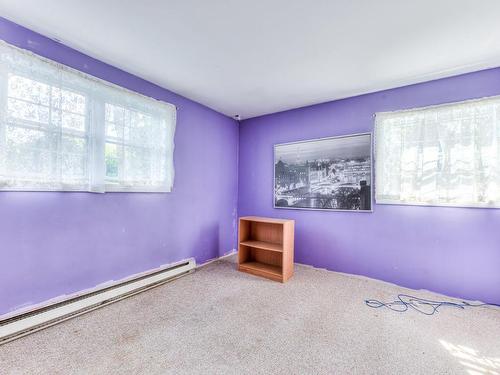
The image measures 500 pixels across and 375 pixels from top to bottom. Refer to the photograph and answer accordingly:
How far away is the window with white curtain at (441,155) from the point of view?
2.24 metres

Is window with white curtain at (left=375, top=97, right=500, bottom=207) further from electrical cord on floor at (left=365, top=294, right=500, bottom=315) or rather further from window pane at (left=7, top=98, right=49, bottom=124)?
window pane at (left=7, top=98, right=49, bottom=124)

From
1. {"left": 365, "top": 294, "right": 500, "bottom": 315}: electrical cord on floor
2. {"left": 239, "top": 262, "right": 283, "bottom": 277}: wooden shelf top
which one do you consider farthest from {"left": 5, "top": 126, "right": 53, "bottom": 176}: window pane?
{"left": 365, "top": 294, "right": 500, "bottom": 315}: electrical cord on floor

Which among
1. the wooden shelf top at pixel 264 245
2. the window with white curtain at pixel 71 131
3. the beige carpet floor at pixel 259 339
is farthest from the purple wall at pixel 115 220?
the wooden shelf top at pixel 264 245

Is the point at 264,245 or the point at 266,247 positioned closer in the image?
the point at 266,247

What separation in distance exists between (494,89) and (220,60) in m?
2.81

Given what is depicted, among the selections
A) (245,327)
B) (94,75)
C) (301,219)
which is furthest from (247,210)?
(94,75)

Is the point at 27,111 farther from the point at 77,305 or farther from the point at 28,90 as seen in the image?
the point at 77,305

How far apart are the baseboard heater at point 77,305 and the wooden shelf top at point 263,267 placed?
37.7 inches

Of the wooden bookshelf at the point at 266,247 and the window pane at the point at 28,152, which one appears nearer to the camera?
the window pane at the point at 28,152

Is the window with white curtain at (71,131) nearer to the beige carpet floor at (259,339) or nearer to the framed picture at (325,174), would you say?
the beige carpet floor at (259,339)

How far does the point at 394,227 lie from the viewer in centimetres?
271

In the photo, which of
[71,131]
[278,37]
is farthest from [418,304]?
[71,131]

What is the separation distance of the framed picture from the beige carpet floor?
120 cm

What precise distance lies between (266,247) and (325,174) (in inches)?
52.8
